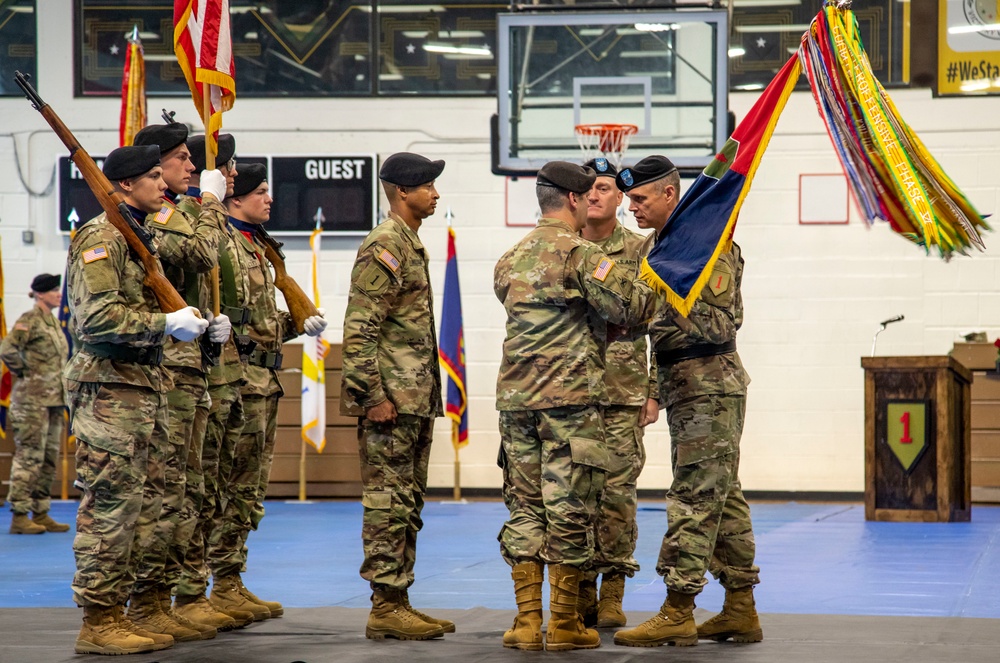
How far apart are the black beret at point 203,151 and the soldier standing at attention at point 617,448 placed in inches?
58.3

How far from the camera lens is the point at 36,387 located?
9242mm

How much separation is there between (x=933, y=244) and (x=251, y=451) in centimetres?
275

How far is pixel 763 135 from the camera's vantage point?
4.40 meters

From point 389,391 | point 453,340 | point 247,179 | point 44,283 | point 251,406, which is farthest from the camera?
point 453,340

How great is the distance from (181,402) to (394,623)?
3.55 ft

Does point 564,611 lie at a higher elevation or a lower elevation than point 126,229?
lower

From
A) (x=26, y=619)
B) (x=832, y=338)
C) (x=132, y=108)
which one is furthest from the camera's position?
(x=832, y=338)

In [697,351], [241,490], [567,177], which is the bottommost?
[241,490]

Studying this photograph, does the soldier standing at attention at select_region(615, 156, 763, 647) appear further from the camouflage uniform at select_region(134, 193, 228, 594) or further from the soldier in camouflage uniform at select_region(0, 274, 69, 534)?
the soldier in camouflage uniform at select_region(0, 274, 69, 534)

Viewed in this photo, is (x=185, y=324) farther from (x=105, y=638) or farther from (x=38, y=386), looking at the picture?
(x=38, y=386)

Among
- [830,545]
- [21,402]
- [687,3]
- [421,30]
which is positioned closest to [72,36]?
[421,30]

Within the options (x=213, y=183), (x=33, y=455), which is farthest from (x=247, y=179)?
(x=33, y=455)

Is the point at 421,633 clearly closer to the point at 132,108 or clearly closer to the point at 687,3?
the point at 132,108

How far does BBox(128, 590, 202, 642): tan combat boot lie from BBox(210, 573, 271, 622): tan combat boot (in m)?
0.45
